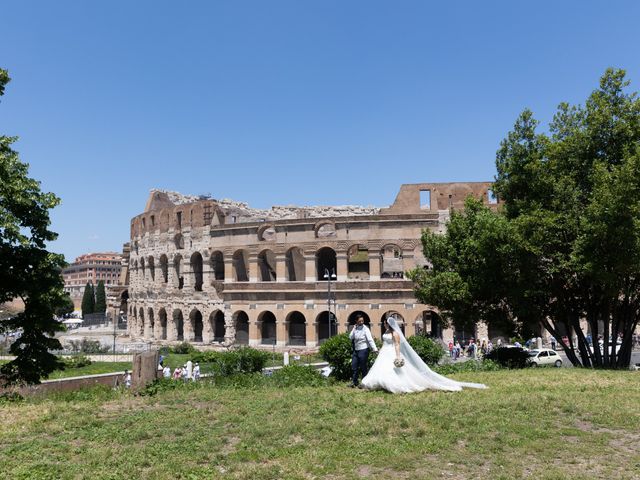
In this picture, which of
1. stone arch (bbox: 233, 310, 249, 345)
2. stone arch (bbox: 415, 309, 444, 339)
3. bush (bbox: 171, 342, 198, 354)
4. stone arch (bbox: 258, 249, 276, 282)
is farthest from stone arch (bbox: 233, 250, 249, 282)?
stone arch (bbox: 415, 309, 444, 339)

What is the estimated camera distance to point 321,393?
946cm

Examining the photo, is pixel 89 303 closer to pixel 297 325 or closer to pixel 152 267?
pixel 152 267

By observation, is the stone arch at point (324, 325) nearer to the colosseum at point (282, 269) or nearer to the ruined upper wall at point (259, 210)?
the colosseum at point (282, 269)

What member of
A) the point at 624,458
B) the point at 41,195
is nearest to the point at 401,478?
the point at 624,458

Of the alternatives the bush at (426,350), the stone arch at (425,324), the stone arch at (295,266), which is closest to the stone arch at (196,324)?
the stone arch at (295,266)

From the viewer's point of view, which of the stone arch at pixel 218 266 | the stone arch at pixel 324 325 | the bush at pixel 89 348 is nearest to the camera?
the stone arch at pixel 324 325

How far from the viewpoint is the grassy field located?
17.7 ft

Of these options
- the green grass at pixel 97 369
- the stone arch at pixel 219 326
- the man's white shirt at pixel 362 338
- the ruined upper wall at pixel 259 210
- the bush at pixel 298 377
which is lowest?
the green grass at pixel 97 369

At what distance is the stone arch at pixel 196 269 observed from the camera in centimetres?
3623

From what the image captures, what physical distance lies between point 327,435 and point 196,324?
111 feet

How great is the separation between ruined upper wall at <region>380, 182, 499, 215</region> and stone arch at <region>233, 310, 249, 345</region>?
38.8 ft

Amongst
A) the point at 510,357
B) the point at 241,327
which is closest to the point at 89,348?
the point at 241,327

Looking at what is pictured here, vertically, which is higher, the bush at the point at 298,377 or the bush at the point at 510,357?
the bush at the point at 298,377

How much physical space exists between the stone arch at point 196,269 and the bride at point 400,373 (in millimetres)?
27833
